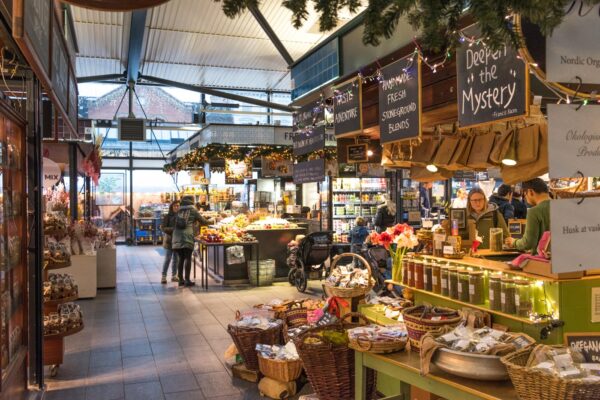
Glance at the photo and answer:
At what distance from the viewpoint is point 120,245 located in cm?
1922

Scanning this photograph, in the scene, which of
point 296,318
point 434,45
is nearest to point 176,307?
point 296,318

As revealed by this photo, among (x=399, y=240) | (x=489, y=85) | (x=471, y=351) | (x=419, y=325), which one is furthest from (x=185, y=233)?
(x=471, y=351)

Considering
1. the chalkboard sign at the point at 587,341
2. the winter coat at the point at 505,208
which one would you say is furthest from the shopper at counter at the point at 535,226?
the winter coat at the point at 505,208

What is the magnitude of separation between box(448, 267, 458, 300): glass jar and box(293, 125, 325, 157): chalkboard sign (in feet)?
8.98

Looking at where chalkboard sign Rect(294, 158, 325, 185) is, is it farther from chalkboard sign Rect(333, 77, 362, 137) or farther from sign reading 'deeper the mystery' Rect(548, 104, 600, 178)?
sign reading 'deeper the mystery' Rect(548, 104, 600, 178)

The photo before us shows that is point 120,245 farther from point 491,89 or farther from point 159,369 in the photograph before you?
point 491,89

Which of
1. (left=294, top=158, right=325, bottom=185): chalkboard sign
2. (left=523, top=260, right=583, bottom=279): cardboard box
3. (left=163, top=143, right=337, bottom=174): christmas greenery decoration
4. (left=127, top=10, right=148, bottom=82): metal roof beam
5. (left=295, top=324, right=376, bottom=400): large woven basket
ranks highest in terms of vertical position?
(left=127, top=10, right=148, bottom=82): metal roof beam

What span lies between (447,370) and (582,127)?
3.99ft

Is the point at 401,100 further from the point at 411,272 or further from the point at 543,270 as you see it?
the point at 543,270

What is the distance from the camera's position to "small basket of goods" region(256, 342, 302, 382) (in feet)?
14.8

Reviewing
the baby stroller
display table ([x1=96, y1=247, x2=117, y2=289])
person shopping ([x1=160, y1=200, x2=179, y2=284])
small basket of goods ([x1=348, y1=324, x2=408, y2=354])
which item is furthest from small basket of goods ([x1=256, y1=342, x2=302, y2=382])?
person shopping ([x1=160, y1=200, x2=179, y2=284])

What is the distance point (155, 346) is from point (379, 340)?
3.85 m

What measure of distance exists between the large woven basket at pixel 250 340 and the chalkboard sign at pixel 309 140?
7.88 ft

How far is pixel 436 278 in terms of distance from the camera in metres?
4.24
